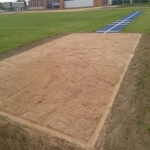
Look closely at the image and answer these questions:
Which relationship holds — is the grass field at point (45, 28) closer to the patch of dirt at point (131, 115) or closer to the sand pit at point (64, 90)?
the sand pit at point (64, 90)

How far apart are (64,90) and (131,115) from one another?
250cm

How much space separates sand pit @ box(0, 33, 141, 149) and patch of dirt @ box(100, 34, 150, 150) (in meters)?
0.30

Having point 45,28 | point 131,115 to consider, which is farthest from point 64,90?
point 45,28

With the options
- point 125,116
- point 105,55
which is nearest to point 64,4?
point 105,55

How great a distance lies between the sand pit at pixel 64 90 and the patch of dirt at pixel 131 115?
30 cm

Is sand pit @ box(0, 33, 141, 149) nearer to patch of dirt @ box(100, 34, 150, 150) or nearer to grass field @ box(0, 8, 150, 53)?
patch of dirt @ box(100, 34, 150, 150)

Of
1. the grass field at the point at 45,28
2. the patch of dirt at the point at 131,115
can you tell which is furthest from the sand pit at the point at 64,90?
the grass field at the point at 45,28

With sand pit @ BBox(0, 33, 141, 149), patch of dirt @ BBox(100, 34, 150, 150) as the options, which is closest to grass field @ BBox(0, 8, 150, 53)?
sand pit @ BBox(0, 33, 141, 149)

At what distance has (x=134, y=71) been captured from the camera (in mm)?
7906

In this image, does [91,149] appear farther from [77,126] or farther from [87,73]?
[87,73]

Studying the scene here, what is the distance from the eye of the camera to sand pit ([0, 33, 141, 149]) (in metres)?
4.93

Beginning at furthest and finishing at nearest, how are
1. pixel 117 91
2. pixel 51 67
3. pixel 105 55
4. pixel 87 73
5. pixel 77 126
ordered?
pixel 105 55 → pixel 51 67 → pixel 87 73 → pixel 117 91 → pixel 77 126

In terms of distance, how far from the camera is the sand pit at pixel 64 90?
16.2ft

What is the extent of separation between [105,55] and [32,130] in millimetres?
6451
